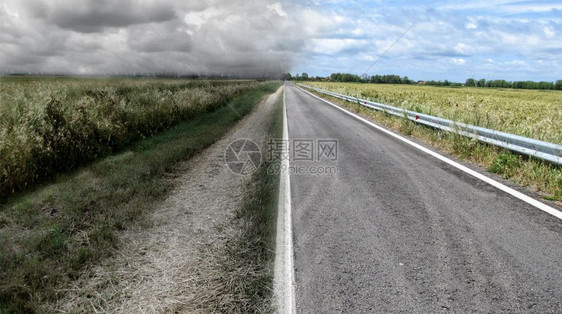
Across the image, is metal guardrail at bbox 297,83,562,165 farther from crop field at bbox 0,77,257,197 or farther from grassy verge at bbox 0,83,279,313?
crop field at bbox 0,77,257,197

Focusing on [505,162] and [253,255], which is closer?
[253,255]

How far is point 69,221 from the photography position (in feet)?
14.8

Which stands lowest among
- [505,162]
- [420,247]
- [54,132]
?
[420,247]

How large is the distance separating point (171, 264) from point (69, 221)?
198 centimetres

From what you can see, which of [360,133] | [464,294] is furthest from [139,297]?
[360,133]

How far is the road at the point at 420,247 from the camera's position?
2.79 metres

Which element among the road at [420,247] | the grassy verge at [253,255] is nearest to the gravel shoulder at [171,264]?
the grassy verge at [253,255]

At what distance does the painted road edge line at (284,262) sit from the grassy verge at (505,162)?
12.7 ft

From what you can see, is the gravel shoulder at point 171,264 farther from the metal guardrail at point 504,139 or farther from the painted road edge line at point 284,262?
the metal guardrail at point 504,139

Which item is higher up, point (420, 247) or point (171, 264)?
point (420, 247)

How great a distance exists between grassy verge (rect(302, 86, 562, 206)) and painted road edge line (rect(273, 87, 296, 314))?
387 cm

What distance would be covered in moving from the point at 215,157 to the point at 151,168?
1.79 meters

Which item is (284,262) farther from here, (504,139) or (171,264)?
(504,139)

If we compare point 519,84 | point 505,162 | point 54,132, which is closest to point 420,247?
point 505,162
